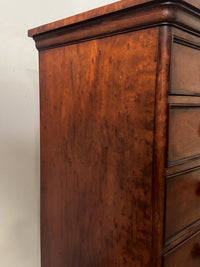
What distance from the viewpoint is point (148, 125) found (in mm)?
724

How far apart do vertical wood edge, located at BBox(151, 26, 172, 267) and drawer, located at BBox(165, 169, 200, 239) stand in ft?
0.10

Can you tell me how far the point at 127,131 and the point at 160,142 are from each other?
0.11 meters

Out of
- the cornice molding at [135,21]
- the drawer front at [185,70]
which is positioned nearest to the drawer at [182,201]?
the drawer front at [185,70]

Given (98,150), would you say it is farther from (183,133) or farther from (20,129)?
(20,129)

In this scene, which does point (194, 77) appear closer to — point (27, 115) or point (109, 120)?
point (109, 120)

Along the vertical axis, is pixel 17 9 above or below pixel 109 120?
above

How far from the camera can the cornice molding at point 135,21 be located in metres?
0.66

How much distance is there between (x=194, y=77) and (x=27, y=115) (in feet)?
2.46

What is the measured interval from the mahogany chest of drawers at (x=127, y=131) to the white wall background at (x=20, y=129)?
201mm

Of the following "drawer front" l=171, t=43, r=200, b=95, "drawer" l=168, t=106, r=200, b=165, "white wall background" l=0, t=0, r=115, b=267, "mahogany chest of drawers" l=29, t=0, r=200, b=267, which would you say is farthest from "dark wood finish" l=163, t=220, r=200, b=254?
"white wall background" l=0, t=0, r=115, b=267

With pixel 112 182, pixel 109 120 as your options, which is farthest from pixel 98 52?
pixel 112 182

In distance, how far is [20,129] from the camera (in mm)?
1223

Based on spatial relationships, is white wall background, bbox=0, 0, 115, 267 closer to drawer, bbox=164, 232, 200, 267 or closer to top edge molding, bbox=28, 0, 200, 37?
top edge molding, bbox=28, 0, 200, 37

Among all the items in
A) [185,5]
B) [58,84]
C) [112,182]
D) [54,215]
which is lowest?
[54,215]
